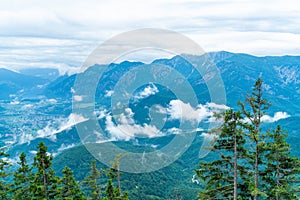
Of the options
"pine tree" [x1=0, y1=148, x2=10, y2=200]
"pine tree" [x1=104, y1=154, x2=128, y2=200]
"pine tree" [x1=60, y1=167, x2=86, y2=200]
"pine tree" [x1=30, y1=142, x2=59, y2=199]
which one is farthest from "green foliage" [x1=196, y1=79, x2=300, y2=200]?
"pine tree" [x1=0, y1=148, x2=10, y2=200]

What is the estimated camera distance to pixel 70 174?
26.9m

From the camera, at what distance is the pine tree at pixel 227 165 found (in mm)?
19047

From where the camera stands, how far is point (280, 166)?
73.9 ft

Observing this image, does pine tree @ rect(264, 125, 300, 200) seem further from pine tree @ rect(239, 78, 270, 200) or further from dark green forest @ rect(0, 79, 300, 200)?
pine tree @ rect(239, 78, 270, 200)

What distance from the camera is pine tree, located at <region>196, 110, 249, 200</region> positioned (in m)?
19.0

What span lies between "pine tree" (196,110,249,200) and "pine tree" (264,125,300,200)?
1981mm

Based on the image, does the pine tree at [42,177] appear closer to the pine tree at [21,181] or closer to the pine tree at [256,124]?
the pine tree at [21,181]

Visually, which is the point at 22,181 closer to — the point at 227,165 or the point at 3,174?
the point at 3,174

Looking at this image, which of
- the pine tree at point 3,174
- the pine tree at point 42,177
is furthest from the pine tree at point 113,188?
the pine tree at point 3,174

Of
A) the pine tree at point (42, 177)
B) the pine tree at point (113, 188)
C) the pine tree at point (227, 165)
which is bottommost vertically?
the pine tree at point (113, 188)

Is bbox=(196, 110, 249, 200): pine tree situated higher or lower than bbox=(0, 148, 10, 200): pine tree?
higher

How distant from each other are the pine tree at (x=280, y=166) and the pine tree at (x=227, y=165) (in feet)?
6.50

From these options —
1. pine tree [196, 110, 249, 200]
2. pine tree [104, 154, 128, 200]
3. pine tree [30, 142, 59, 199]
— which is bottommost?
pine tree [104, 154, 128, 200]

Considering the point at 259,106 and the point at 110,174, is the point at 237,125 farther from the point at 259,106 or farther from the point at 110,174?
the point at 110,174
